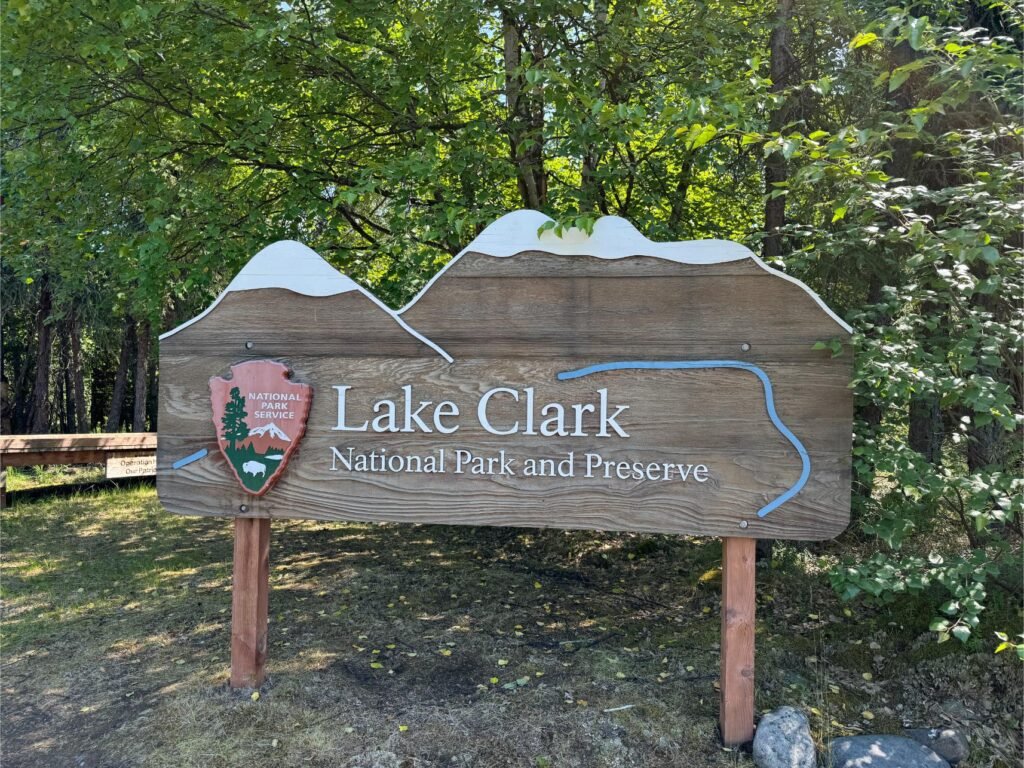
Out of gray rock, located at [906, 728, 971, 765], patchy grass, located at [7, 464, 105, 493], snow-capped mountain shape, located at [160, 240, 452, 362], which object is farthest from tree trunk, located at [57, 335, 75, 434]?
gray rock, located at [906, 728, 971, 765]

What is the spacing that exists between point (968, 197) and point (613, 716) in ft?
8.22

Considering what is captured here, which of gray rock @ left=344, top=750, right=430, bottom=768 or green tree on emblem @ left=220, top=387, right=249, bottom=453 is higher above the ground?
green tree on emblem @ left=220, top=387, right=249, bottom=453

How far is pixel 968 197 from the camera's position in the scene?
8.52 feet

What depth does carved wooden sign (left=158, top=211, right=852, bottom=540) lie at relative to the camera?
2.88 m

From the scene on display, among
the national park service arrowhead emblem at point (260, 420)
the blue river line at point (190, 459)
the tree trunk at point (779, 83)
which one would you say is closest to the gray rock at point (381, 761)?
the national park service arrowhead emblem at point (260, 420)

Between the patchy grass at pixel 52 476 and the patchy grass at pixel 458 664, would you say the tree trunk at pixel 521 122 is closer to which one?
the patchy grass at pixel 458 664

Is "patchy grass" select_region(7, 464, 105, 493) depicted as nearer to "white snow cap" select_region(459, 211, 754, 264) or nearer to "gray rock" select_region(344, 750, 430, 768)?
"gray rock" select_region(344, 750, 430, 768)

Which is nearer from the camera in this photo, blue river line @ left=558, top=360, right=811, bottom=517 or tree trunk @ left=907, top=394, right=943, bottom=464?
blue river line @ left=558, top=360, right=811, bottom=517

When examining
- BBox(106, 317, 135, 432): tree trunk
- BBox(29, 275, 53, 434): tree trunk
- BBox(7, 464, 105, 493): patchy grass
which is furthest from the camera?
BBox(106, 317, 135, 432): tree trunk

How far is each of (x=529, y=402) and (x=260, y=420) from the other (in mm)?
1200

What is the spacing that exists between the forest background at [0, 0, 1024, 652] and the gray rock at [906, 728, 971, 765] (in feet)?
1.69

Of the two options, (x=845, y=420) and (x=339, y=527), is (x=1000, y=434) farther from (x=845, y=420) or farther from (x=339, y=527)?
(x=339, y=527)

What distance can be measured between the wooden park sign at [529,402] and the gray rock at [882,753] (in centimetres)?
37

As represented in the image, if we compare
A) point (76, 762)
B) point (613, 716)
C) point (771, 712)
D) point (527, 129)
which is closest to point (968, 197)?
point (771, 712)
